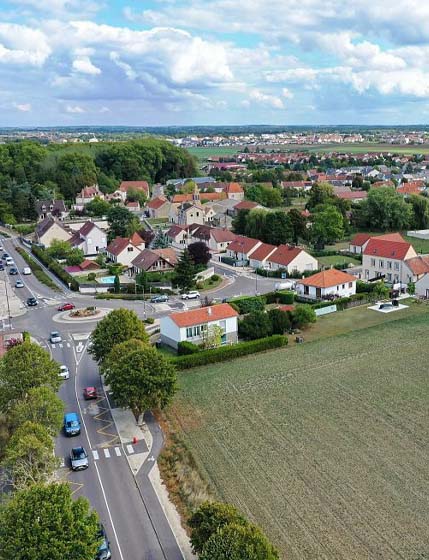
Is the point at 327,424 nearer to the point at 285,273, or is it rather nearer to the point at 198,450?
the point at 198,450

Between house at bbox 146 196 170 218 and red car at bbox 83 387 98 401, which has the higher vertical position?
house at bbox 146 196 170 218

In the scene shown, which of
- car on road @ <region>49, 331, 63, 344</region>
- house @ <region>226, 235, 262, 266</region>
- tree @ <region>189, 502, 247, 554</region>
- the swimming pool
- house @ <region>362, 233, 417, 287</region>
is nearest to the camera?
tree @ <region>189, 502, 247, 554</region>

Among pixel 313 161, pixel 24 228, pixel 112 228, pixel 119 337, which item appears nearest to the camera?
pixel 119 337

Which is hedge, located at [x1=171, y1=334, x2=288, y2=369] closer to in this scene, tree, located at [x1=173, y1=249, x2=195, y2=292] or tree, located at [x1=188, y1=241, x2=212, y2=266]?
tree, located at [x1=173, y1=249, x2=195, y2=292]

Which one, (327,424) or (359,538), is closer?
(359,538)

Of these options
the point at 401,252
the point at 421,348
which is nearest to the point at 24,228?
the point at 401,252

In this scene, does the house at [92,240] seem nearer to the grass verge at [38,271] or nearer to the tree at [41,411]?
the grass verge at [38,271]

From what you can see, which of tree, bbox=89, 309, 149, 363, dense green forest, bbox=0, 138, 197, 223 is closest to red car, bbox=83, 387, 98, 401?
tree, bbox=89, 309, 149, 363
